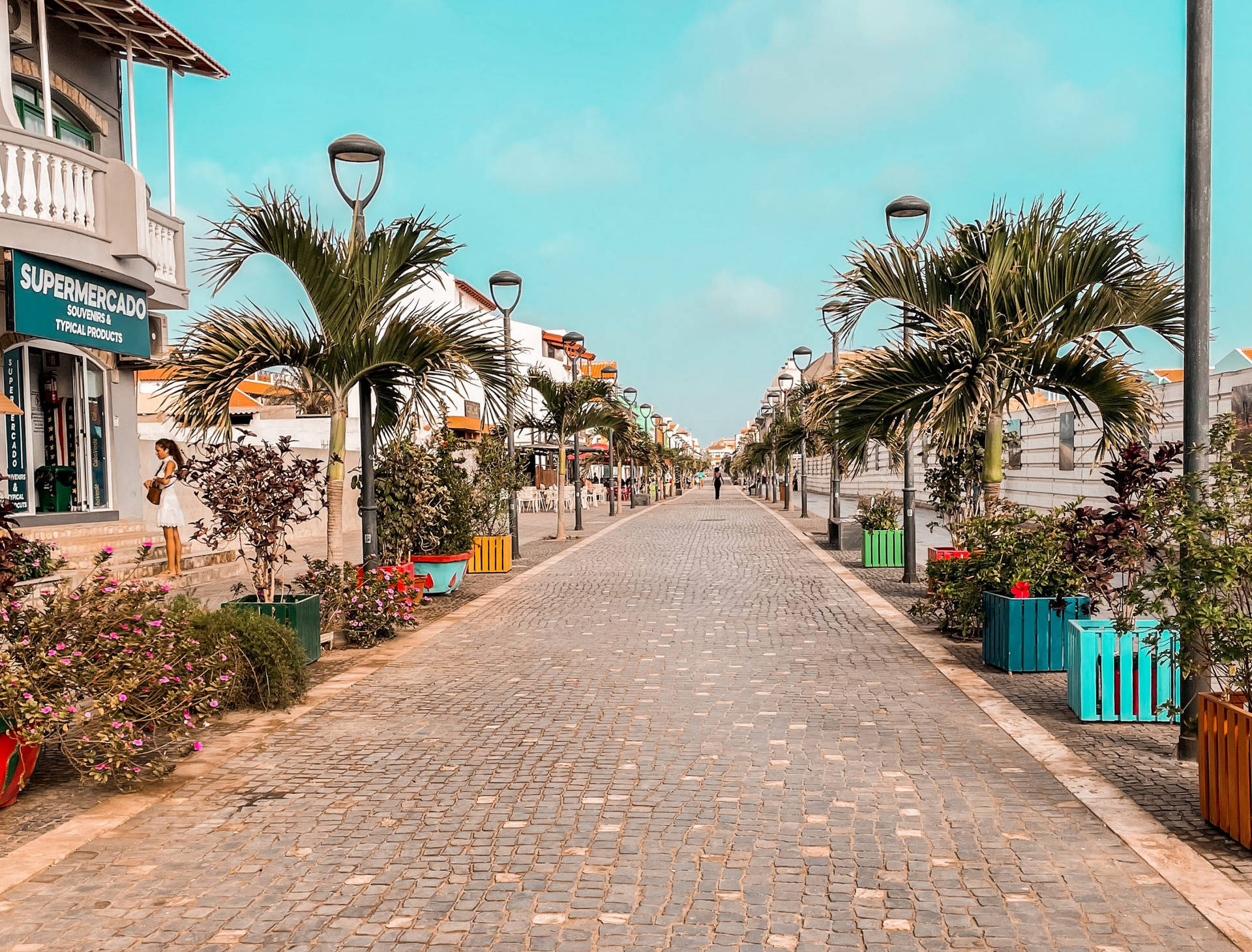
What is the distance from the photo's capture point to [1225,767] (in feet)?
14.9

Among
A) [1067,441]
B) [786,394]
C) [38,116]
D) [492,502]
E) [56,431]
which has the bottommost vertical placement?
[492,502]

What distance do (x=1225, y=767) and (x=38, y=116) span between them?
1575 centimetres

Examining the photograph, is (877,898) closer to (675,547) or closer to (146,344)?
(146,344)

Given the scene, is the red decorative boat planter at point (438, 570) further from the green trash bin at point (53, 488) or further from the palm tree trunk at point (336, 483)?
the green trash bin at point (53, 488)

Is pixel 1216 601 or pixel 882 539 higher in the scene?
pixel 1216 601

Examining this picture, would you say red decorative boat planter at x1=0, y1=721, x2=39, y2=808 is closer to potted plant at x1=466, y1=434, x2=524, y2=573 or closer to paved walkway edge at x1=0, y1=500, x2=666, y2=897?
paved walkway edge at x1=0, y1=500, x2=666, y2=897

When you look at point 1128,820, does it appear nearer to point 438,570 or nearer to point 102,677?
Answer: point 102,677

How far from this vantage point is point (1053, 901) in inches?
155

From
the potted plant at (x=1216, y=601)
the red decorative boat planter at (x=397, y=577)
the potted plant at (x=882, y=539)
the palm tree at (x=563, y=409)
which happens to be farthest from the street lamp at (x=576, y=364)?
the potted plant at (x=1216, y=601)

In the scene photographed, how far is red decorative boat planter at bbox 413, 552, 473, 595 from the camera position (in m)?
13.4

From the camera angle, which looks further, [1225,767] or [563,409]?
[563,409]

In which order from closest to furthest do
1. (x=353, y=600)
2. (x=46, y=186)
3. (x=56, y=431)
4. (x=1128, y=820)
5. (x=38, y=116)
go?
(x=1128, y=820), (x=353, y=600), (x=46, y=186), (x=38, y=116), (x=56, y=431)

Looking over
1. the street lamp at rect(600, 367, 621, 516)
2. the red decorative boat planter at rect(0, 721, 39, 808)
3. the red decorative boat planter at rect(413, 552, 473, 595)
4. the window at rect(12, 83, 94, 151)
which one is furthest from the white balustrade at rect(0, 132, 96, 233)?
the street lamp at rect(600, 367, 621, 516)

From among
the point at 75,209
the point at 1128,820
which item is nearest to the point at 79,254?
the point at 75,209
